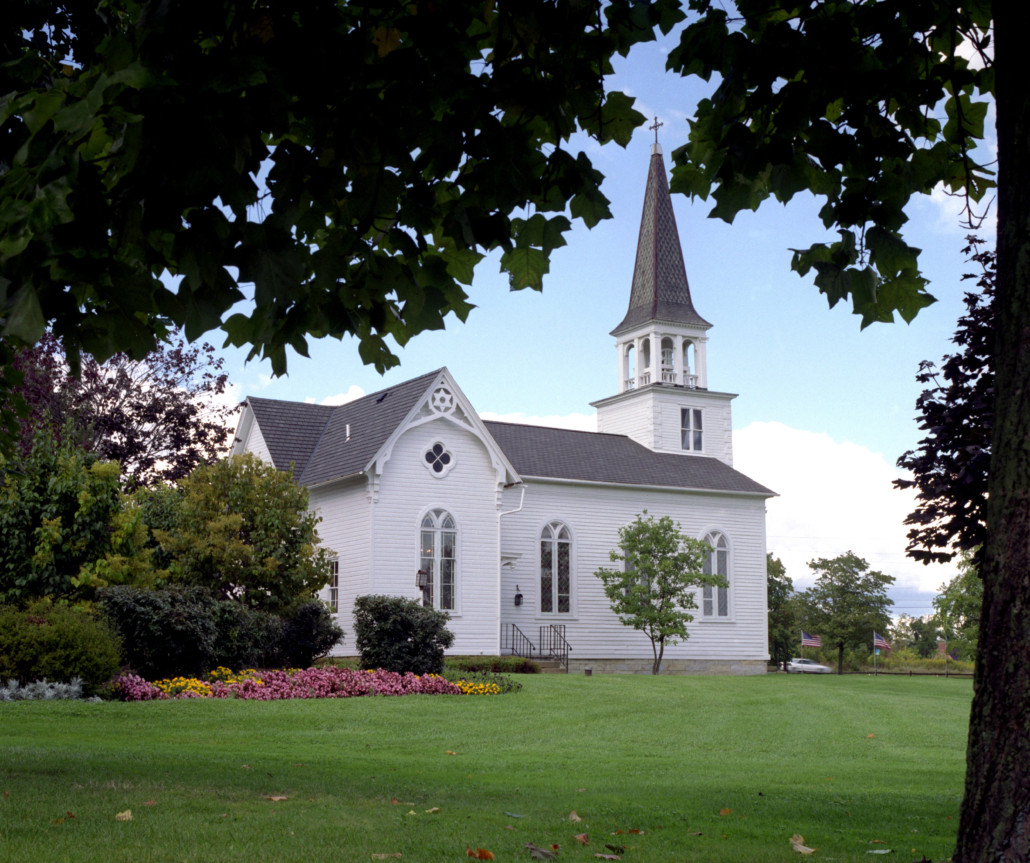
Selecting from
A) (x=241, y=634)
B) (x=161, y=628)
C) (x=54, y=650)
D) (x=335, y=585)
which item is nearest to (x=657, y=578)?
(x=335, y=585)

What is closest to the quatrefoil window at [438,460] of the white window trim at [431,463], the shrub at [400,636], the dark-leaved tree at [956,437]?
the white window trim at [431,463]

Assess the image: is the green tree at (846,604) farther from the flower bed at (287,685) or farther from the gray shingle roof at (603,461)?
the flower bed at (287,685)

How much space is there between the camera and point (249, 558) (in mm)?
21266

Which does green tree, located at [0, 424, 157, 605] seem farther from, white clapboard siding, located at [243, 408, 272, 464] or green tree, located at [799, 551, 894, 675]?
green tree, located at [799, 551, 894, 675]

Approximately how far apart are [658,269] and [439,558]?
1611 cm

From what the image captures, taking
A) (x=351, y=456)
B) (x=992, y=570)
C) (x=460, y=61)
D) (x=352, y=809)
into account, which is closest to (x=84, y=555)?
(x=351, y=456)

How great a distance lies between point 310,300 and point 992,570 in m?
3.38

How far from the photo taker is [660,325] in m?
36.8

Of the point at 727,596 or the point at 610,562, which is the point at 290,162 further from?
the point at 727,596

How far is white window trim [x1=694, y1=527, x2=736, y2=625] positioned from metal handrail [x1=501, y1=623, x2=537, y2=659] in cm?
673

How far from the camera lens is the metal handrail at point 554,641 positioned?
30.2 m

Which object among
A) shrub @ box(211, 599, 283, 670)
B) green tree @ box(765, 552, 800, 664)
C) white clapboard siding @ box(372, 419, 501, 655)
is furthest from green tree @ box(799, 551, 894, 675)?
shrub @ box(211, 599, 283, 670)

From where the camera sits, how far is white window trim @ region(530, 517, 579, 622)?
100ft

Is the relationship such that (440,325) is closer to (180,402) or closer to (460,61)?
(460,61)
